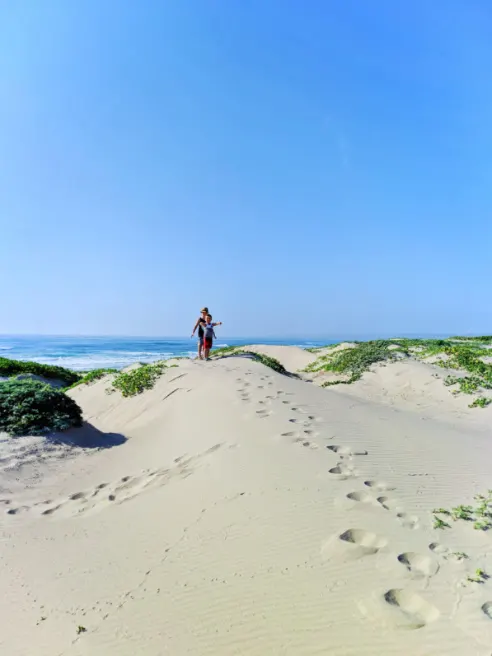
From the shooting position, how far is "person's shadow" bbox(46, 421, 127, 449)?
23.7 ft

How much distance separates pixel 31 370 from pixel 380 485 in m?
15.8

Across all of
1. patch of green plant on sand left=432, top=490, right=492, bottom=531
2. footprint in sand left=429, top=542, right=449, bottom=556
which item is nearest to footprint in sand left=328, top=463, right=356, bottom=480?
patch of green plant on sand left=432, top=490, right=492, bottom=531

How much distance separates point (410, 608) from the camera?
2586 millimetres

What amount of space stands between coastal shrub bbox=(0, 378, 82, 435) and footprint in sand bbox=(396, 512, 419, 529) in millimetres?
6267

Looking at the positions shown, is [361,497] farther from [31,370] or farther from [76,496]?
[31,370]

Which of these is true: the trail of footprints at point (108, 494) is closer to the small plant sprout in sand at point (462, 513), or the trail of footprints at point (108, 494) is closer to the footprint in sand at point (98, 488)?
the footprint in sand at point (98, 488)

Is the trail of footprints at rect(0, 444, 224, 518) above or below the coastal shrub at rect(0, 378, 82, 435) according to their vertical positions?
below

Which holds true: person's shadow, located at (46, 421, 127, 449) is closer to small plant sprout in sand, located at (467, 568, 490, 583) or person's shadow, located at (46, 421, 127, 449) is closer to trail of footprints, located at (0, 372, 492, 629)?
trail of footprints, located at (0, 372, 492, 629)

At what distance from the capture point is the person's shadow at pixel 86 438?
722cm

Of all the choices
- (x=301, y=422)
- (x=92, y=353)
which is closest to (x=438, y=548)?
(x=301, y=422)

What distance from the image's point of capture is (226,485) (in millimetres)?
4730

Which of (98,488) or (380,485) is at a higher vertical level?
(380,485)

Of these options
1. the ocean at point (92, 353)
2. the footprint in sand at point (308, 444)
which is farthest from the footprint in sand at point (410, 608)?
the ocean at point (92, 353)

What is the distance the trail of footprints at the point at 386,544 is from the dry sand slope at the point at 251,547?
0.04 ft
